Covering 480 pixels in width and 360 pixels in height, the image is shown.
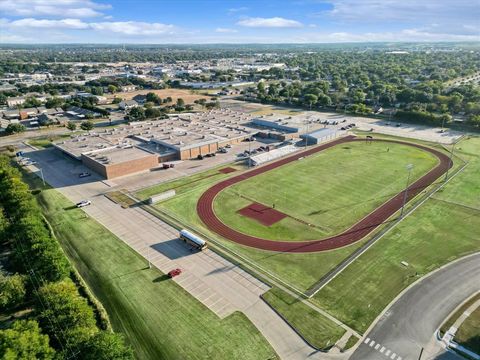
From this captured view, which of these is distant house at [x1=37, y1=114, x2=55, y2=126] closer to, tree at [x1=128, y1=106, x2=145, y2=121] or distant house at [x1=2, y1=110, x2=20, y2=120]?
distant house at [x1=2, y1=110, x2=20, y2=120]

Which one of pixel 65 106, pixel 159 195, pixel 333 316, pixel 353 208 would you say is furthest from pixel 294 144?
pixel 65 106

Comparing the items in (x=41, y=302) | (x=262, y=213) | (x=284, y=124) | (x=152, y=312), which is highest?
(x=284, y=124)

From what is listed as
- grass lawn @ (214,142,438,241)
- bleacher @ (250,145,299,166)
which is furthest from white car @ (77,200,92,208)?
bleacher @ (250,145,299,166)

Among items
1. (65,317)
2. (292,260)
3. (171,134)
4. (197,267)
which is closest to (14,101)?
(171,134)

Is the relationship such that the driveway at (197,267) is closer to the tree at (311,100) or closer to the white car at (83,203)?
the white car at (83,203)

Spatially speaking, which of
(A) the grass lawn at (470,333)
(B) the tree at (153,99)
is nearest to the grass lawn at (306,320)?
(A) the grass lawn at (470,333)

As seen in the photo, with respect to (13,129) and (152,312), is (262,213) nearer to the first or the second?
(152,312)
